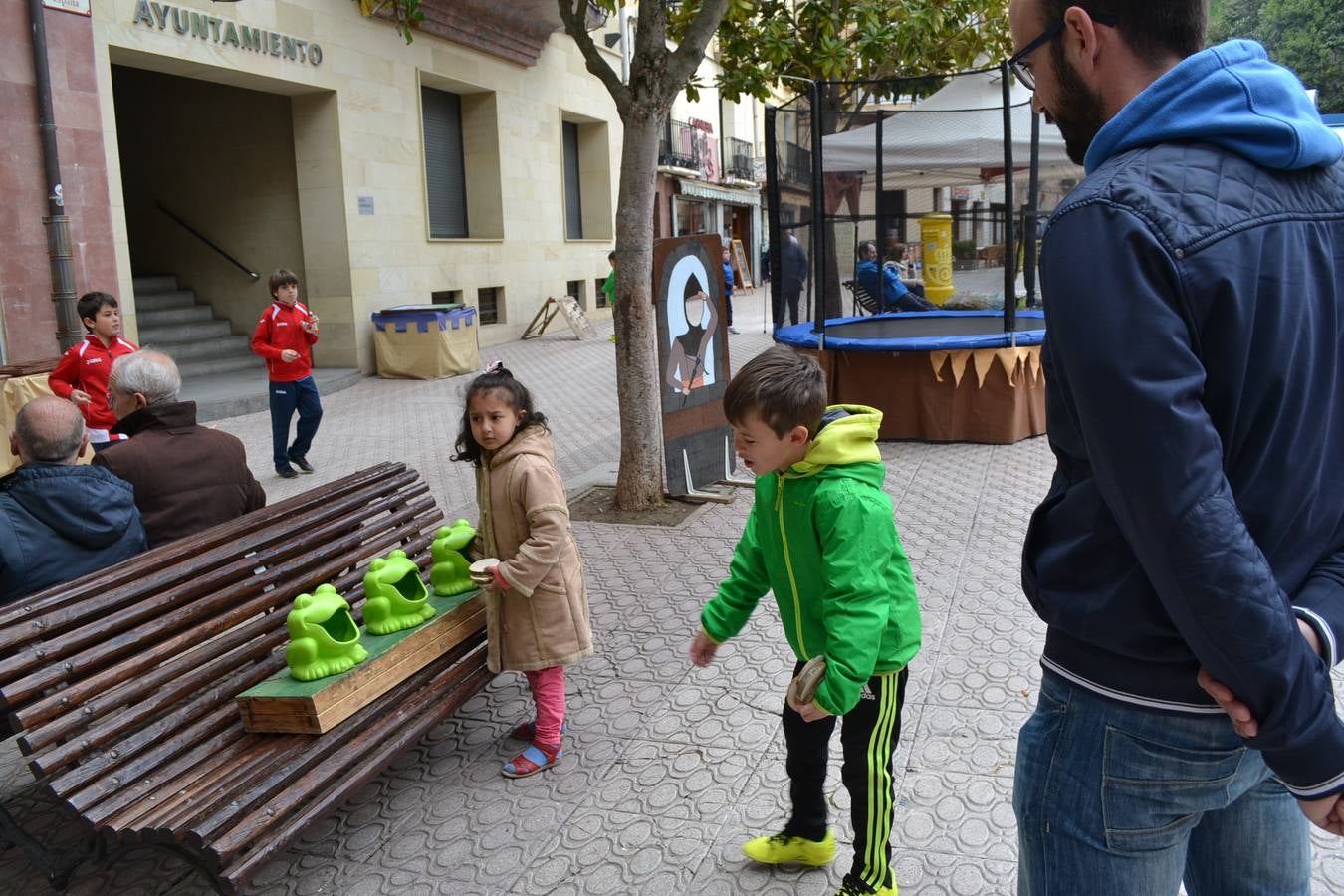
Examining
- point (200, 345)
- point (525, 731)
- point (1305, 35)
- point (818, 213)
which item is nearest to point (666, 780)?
point (525, 731)

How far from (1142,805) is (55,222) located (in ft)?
38.6

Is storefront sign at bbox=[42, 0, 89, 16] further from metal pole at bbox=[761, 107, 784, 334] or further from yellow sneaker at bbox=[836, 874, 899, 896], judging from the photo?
yellow sneaker at bbox=[836, 874, 899, 896]

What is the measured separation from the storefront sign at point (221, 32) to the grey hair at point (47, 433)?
31.5 feet

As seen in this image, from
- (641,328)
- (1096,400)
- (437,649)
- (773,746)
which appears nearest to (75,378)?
(641,328)

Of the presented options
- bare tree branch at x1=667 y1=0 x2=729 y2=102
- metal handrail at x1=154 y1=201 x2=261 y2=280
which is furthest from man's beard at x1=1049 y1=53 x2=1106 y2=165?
metal handrail at x1=154 y1=201 x2=261 y2=280

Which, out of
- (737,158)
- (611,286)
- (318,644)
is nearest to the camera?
(318,644)

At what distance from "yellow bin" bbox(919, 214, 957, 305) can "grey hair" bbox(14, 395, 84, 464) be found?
44.6 ft

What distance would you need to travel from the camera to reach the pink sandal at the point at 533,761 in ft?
11.9

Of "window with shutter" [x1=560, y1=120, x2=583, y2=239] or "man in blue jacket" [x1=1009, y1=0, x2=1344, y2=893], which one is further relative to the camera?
"window with shutter" [x1=560, y1=120, x2=583, y2=239]

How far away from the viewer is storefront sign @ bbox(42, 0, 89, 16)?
10570mm

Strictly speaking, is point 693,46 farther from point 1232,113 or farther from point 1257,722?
point 1257,722

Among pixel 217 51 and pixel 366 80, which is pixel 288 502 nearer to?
pixel 217 51

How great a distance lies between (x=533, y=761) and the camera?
12.0 feet

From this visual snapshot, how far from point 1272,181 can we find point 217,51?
13.6 m
